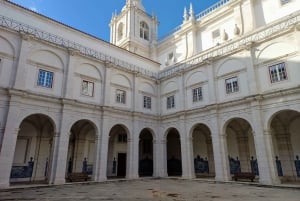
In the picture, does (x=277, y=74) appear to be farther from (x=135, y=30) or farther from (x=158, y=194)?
(x=135, y=30)

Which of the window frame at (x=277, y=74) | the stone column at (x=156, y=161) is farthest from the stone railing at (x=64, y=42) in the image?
the window frame at (x=277, y=74)

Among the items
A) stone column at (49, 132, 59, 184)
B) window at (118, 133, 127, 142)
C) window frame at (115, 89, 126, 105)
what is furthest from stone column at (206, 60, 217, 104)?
stone column at (49, 132, 59, 184)

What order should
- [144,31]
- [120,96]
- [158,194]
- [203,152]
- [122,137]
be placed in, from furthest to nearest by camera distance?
[144,31]
[122,137]
[203,152]
[120,96]
[158,194]

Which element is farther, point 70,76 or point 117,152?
point 117,152

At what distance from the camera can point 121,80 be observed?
21453mm

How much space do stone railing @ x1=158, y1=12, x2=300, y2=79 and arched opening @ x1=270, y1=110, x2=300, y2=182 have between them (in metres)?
6.21

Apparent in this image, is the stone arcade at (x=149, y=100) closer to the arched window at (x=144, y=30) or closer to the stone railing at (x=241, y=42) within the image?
the stone railing at (x=241, y=42)

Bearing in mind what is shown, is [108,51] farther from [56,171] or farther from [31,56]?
[56,171]

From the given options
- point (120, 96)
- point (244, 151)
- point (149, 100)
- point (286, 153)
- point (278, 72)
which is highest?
point (149, 100)

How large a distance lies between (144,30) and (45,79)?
2143 centimetres

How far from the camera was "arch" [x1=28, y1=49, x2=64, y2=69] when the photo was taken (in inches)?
650

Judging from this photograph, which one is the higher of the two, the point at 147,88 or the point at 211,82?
the point at 147,88

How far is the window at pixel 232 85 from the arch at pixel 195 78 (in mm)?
2232

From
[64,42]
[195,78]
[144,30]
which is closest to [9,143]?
[64,42]
